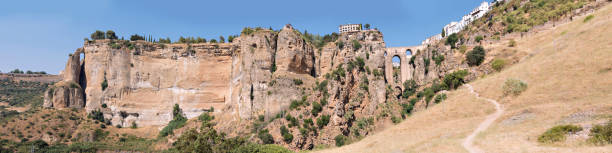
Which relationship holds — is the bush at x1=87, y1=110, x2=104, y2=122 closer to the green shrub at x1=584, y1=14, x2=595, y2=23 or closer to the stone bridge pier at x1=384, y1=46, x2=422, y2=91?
the stone bridge pier at x1=384, y1=46, x2=422, y2=91

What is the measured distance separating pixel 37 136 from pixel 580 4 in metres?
75.5

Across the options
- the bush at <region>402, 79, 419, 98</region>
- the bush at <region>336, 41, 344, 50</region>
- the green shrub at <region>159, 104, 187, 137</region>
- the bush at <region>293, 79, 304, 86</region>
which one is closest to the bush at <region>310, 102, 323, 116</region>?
the bush at <region>293, 79, 304, 86</region>

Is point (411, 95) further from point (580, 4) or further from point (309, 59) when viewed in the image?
point (580, 4)

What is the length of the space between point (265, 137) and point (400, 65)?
27850 millimetres

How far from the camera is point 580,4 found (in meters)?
49.8

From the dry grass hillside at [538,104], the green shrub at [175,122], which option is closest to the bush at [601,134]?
the dry grass hillside at [538,104]

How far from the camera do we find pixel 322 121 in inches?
1827

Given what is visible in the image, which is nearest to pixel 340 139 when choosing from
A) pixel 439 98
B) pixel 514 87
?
pixel 439 98

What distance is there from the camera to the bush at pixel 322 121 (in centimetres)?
4634

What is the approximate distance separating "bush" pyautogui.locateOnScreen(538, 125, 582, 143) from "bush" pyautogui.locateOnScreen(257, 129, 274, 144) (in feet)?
96.5

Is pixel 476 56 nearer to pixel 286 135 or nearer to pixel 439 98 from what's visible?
pixel 439 98

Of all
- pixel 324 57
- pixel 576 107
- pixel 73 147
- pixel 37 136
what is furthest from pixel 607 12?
pixel 37 136

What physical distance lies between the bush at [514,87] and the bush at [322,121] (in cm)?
2014

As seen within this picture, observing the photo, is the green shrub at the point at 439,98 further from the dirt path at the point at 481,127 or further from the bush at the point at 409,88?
the bush at the point at 409,88
